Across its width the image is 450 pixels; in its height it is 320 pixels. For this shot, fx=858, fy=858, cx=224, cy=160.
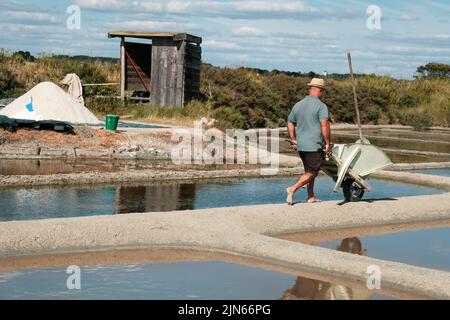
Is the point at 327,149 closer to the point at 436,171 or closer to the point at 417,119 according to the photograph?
the point at 436,171

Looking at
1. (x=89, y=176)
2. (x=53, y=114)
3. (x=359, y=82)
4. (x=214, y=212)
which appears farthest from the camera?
(x=359, y=82)

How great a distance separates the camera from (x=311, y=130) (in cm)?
1231

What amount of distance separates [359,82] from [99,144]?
33582mm

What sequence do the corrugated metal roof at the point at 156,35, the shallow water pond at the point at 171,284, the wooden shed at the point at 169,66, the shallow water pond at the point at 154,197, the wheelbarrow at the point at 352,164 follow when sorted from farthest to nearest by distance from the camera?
the wooden shed at the point at 169,66
the corrugated metal roof at the point at 156,35
the shallow water pond at the point at 154,197
the wheelbarrow at the point at 352,164
the shallow water pond at the point at 171,284

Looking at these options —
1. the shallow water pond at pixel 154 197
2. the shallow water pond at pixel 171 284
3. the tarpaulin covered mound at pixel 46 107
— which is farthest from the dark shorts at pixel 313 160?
the tarpaulin covered mound at pixel 46 107

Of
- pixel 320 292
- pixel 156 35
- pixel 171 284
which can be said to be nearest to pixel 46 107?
pixel 156 35

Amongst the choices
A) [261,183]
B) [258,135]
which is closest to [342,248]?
→ [261,183]

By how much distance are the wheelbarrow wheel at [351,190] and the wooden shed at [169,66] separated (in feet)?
60.1

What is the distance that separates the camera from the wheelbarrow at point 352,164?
42.1 ft

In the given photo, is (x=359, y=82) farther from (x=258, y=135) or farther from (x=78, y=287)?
(x=78, y=287)

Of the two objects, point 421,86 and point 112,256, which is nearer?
point 112,256

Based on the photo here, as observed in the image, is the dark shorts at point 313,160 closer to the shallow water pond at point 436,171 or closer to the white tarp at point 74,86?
the shallow water pond at point 436,171

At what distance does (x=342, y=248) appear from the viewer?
10.8 m
